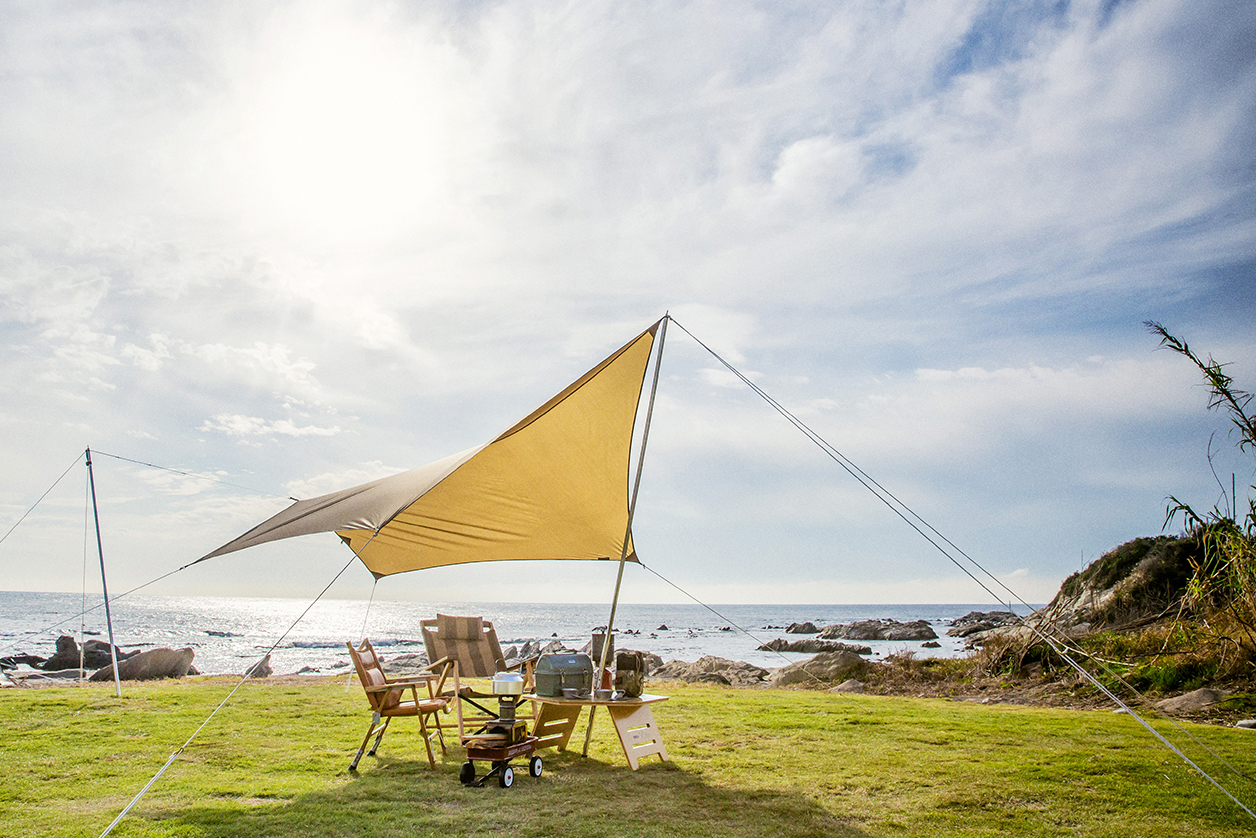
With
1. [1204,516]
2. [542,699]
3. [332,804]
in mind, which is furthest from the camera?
[1204,516]

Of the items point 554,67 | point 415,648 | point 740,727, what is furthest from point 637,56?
point 415,648

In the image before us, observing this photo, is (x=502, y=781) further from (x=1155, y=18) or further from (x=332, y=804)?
(x=1155, y=18)

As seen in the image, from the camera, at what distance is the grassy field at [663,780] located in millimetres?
3287

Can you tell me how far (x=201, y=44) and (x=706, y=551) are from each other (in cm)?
1395

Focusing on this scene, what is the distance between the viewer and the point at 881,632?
32.9 meters

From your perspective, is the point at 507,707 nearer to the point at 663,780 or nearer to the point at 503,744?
the point at 503,744

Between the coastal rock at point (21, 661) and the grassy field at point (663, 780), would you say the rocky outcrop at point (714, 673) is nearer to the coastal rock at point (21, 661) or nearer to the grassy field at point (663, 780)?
the grassy field at point (663, 780)

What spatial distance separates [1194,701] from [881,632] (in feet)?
94.1

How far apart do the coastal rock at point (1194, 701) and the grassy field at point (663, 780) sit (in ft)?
1.47

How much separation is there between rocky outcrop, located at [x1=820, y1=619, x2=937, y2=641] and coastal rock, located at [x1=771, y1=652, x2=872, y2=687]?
2158 cm

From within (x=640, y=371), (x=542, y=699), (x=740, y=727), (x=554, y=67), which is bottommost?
(x=740, y=727)

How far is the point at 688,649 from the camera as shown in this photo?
2684cm

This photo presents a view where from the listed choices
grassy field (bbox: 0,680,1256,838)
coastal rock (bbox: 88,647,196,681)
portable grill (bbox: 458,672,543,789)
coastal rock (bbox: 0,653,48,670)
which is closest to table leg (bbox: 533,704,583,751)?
grassy field (bbox: 0,680,1256,838)

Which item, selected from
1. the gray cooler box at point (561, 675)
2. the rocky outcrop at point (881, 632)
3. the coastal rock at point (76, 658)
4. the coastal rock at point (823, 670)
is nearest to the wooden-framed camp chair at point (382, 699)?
the gray cooler box at point (561, 675)
